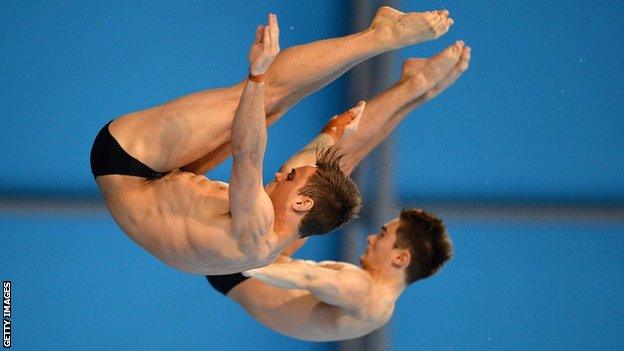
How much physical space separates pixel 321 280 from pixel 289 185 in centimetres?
48

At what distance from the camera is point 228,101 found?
120 inches

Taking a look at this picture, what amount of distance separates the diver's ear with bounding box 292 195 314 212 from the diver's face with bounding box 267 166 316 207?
0.04 feet

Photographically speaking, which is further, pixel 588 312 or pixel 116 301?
pixel 588 312

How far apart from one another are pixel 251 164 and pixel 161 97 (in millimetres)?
1728

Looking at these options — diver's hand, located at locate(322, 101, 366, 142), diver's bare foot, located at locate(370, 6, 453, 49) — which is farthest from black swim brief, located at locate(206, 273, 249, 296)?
diver's bare foot, located at locate(370, 6, 453, 49)

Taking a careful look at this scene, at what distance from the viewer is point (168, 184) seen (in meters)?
3.14

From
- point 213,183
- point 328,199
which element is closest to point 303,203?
point 328,199

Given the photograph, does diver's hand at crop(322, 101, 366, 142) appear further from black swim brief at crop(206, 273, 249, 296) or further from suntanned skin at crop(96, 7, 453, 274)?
black swim brief at crop(206, 273, 249, 296)

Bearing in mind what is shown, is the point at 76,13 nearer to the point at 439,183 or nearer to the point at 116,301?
the point at 116,301

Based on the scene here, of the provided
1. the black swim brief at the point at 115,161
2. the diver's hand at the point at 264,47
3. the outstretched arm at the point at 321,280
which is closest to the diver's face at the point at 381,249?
the outstretched arm at the point at 321,280

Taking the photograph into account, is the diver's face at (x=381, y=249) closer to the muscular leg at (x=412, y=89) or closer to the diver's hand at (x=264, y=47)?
the muscular leg at (x=412, y=89)

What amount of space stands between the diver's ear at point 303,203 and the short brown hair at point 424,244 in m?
0.81

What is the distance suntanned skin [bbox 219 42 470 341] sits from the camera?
3.59m

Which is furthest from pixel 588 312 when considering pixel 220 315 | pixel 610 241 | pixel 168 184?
pixel 168 184
